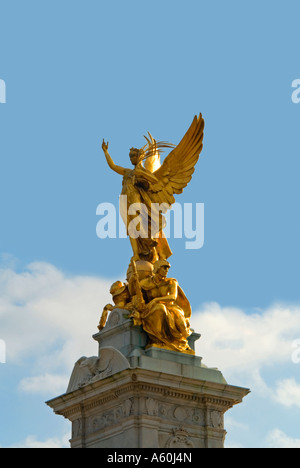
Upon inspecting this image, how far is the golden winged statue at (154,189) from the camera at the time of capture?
119ft

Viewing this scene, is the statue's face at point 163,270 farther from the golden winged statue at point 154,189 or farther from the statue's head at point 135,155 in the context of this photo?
the statue's head at point 135,155

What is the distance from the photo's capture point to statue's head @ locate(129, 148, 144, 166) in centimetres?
3700

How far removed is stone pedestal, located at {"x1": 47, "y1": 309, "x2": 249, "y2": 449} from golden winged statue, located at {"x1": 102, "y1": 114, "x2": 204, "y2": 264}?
7.50 ft

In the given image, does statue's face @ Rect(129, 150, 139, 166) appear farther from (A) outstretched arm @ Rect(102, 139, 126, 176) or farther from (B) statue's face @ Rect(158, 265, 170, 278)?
(B) statue's face @ Rect(158, 265, 170, 278)

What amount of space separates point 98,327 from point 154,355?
2.52m

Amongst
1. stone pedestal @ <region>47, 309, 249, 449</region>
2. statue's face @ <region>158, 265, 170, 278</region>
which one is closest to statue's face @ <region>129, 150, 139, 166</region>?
statue's face @ <region>158, 265, 170, 278</region>

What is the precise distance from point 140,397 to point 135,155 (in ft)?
23.5

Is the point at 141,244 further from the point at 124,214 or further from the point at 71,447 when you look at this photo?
the point at 71,447

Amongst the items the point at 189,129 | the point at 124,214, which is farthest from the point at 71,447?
the point at 189,129

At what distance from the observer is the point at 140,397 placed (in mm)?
33500

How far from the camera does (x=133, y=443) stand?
33094 millimetres

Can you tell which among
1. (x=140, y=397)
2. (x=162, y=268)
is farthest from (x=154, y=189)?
(x=140, y=397)

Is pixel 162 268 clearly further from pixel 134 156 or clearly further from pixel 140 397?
pixel 140 397

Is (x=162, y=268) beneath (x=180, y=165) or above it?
beneath
